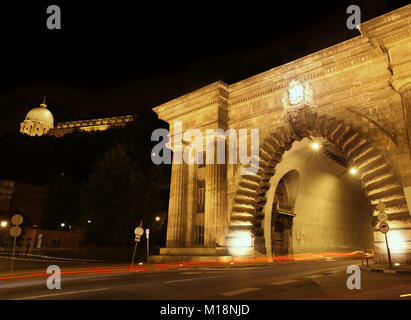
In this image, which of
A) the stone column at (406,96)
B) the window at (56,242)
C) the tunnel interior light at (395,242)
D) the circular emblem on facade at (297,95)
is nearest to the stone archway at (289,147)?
the circular emblem on facade at (297,95)

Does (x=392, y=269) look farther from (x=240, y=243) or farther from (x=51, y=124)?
(x=51, y=124)

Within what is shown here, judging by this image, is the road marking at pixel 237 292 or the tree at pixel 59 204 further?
the tree at pixel 59 204

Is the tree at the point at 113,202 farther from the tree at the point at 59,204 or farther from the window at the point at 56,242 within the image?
the tree at the point at 59,204

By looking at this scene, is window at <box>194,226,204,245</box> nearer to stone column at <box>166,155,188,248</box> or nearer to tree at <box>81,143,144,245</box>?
stone column at <box>166,155,188,248</box>

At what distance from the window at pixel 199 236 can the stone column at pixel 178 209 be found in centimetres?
77

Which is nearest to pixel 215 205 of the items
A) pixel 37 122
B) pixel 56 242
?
pixel 56 242

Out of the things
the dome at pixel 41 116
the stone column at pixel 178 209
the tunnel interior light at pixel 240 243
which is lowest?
the tunnel interior light at pixel 240 243

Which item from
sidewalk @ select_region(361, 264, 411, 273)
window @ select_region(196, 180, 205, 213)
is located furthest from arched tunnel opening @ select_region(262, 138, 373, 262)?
sidewalk @ select_region(361, 264, 411, 273)

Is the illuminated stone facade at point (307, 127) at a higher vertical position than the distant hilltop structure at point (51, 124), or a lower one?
lower

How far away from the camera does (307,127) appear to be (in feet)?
58.4

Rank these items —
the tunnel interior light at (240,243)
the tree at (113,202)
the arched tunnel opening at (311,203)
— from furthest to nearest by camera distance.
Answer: the tree at (113,202) → the arched tunnel opening at (311,203) → the tunnel interior light at (240,243)

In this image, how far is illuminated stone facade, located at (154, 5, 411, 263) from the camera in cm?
1445

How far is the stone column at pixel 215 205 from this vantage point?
63.4 ft
